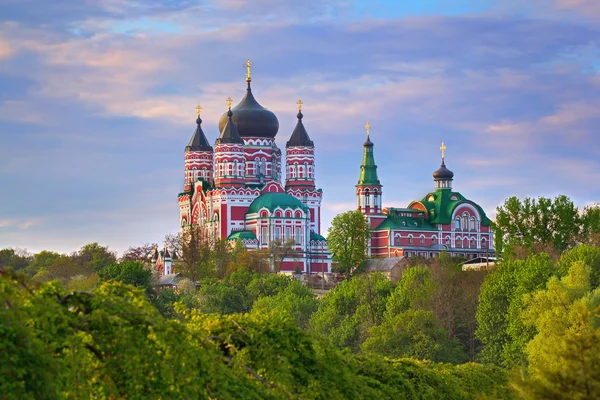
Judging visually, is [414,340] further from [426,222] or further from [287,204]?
[426,222]

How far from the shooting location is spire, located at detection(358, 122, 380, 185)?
111 meters

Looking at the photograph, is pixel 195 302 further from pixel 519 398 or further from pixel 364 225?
pixel 519 398

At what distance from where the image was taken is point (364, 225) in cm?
9781

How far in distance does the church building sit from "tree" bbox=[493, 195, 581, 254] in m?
32.3

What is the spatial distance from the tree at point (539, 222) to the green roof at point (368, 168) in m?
36.2

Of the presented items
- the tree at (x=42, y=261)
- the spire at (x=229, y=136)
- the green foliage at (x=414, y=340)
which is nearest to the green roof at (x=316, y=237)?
the spire at (x=229, y=136)

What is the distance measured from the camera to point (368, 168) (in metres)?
112

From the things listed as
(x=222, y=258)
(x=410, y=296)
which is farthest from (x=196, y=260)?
(x=410, y=296)

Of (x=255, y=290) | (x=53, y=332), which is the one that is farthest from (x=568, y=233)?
(x=53, y=332)

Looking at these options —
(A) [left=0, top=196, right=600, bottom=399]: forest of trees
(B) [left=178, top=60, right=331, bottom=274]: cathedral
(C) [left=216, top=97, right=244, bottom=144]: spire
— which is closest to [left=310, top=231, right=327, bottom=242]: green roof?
(B) [left=178, top=60, right=331, bottom=274]: cathedral

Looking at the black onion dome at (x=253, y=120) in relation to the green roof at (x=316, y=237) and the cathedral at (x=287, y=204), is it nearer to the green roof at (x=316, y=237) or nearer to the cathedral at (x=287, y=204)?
the cathedral at (x=287, y=204)

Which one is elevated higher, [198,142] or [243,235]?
[198,142]

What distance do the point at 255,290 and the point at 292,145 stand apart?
33.8 meters

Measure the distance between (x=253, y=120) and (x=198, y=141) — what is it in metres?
6.34
